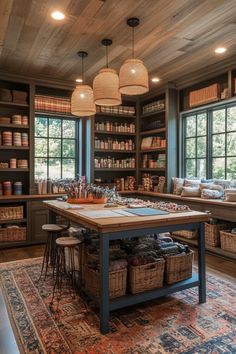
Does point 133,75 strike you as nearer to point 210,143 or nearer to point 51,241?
point 51,241

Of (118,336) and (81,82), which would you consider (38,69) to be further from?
(118,336)

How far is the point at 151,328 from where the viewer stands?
7.30 ft

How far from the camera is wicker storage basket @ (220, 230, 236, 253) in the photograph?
386cm

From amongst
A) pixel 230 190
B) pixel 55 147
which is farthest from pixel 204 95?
pixel 55 147

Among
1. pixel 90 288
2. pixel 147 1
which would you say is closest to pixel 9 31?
pixel 147 1

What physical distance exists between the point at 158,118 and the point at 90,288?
13.5 feet

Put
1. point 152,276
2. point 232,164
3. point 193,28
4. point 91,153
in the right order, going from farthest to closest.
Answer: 1. point 91,153
2. point 232,164
3. point 193,28
4. point 152,276

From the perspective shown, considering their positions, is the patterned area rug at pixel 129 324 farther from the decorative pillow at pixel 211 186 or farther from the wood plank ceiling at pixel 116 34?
the wood plank ceiling at pixel 116 34

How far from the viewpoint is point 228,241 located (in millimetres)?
3949

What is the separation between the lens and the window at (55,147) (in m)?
5.29

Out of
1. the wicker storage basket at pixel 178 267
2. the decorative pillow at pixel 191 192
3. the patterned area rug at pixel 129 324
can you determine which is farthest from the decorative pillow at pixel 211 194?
the wicker storage basket at pixel 178 267

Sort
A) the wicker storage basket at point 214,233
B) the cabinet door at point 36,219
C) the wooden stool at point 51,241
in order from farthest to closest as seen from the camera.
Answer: the cabinet door at point 36,219
the wicker storage basket at point 214,233
the wooden stool at point 51,241

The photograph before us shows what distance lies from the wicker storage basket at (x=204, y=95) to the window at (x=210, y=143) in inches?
8.3

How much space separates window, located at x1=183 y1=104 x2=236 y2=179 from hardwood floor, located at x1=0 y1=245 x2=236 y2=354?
1.39 m
